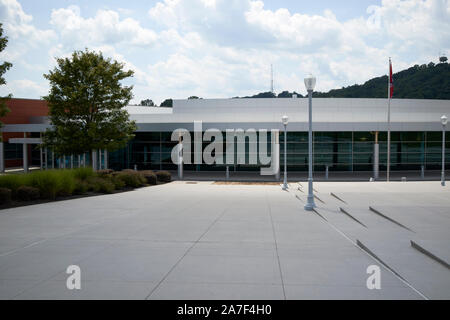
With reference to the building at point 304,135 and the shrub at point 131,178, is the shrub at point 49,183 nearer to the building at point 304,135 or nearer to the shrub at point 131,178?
the shrub at point 131,178

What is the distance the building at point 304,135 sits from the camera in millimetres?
36906

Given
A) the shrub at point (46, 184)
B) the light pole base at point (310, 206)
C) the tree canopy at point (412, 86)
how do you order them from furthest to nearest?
1. the tree canopy at point (412, 86)
2. the shrub at point (46, 184)
3. the light pole base at point (310, 206)

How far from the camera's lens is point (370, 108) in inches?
1581

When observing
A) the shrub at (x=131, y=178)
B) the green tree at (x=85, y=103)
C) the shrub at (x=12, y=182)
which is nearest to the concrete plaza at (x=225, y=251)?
the shrub at (x=12, y=182)

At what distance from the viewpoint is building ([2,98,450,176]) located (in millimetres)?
36906

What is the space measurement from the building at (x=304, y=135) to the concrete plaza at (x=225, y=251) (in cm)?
2020

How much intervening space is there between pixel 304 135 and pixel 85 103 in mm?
20795

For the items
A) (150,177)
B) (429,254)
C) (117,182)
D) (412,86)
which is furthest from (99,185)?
(412,86)

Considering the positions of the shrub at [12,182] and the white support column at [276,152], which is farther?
the white support column at [276,152]

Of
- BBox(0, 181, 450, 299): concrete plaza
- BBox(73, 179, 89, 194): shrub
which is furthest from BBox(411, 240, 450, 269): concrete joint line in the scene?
BBox(73, 179, 89, 194): shrub

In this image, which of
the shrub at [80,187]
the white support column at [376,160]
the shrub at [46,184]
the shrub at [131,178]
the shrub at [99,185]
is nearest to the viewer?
the shrub at [46,184]

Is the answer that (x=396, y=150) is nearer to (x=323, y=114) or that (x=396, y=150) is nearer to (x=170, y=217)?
(x=323, y=114)

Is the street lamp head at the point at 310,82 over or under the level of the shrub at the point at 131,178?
over
